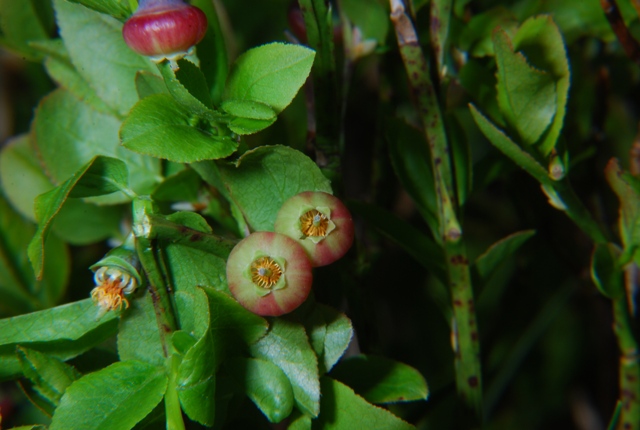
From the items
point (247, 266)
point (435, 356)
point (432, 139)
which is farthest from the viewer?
point (435, 356)

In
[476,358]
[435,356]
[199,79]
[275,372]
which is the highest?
[199,79]

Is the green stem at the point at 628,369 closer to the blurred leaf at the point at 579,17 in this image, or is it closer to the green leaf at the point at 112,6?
the blurred leaf at the point at 579,17

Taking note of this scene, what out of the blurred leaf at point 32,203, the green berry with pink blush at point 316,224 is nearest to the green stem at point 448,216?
the green berry with pink blush at point 316,224

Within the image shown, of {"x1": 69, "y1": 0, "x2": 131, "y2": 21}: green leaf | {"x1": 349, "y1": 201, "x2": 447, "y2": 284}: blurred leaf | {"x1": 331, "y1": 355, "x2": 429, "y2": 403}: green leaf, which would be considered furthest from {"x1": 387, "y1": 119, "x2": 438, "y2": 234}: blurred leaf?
{"x1": 69, "y1": 0, "x2": 131, "y2": 21}: green leaf

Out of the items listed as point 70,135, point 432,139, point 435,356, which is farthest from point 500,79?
point 435,356

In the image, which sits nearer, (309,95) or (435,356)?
(309,95)

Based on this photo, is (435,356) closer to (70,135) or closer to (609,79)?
(609,79)
